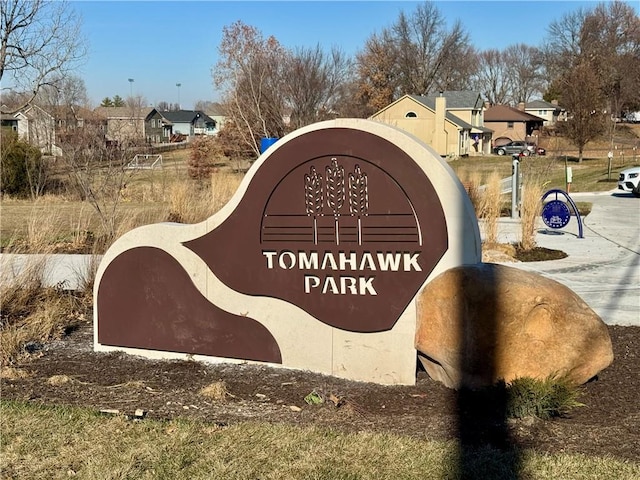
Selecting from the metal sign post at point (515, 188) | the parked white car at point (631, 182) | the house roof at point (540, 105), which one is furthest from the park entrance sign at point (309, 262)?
the house roof at point (540, 105)

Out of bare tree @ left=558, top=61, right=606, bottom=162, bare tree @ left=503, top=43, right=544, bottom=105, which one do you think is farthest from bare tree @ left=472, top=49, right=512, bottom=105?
bare tree @ left=558, top=61, right=606, bottom=162

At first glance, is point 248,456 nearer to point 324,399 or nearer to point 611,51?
point 324,399

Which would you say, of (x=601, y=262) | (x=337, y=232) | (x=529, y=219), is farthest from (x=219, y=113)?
(x=337, y=232)

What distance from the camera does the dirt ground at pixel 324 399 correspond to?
4027mm

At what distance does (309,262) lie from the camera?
553cm

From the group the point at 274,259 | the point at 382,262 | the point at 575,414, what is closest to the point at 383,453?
the point at 575,414

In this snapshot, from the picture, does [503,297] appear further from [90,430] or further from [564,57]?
[564,57]

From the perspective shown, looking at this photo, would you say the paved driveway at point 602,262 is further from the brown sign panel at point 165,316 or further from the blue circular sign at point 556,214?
the brown sign panel at point 165,316

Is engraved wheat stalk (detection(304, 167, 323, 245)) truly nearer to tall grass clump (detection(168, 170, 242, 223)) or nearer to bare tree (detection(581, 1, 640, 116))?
tall grass clump (detection(168, 170, 242, 223))

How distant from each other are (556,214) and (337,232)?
27.8ft

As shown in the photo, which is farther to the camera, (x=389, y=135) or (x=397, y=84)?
(x=397, y=84)

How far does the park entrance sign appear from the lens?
204 inches

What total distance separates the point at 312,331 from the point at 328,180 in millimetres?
1206

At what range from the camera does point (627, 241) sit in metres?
12.4
